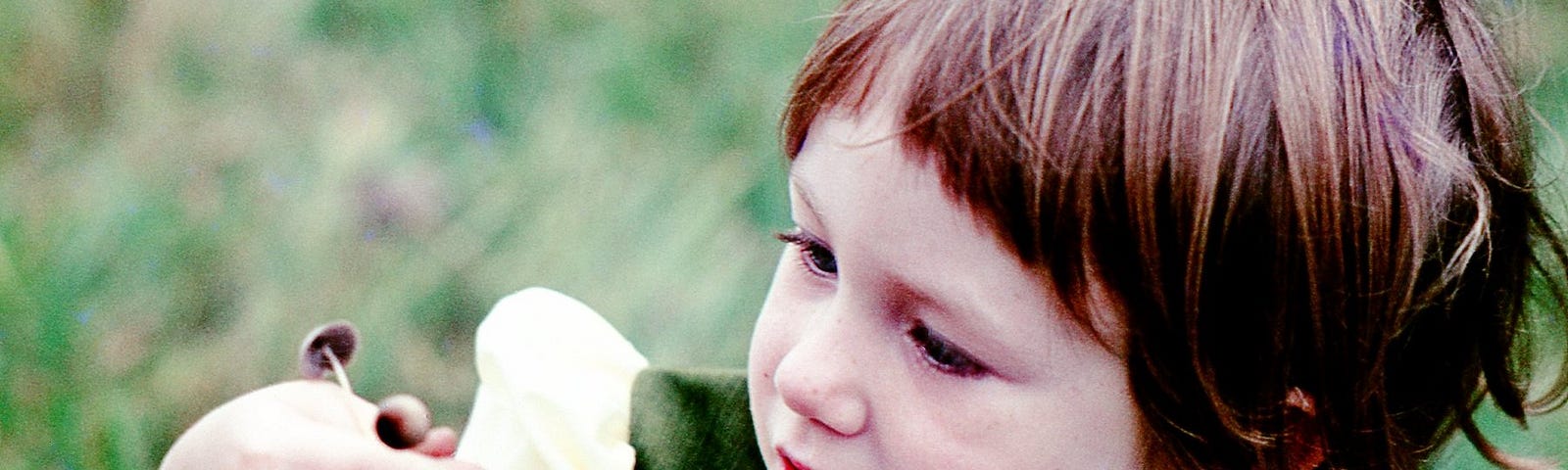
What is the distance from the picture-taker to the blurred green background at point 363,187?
1.75m

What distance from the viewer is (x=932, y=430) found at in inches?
40.6

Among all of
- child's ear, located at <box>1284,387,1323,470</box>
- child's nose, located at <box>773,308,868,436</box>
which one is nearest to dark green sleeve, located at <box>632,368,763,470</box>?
child's nose, located at <box>773,308,868,436</box>

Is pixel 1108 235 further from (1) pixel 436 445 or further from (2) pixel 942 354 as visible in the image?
(1) pixel 436 445

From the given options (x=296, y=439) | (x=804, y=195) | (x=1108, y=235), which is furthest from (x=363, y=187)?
(x=1108, y=235)

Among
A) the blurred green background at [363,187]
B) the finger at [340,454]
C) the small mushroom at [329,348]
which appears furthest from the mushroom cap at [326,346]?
the blurred green background at [363,187]

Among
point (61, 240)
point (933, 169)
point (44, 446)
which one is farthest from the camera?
point (61, 240)

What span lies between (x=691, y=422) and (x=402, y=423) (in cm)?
27

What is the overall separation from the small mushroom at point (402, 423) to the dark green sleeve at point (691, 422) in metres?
0.22

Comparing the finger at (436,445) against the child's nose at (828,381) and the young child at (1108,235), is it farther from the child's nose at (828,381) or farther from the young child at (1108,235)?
the child's nose at (828,381)

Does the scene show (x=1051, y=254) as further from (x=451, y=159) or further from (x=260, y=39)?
(x=260, y=39)

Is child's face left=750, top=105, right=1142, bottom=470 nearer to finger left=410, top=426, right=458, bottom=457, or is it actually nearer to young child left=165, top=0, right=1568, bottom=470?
young child left=165, top=0, right=1568, bottom=470

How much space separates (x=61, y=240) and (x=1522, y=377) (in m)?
1.44

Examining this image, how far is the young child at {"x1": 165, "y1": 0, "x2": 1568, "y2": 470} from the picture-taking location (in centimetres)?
99

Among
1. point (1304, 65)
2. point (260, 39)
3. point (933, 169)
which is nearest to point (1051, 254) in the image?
point (933, 169)
